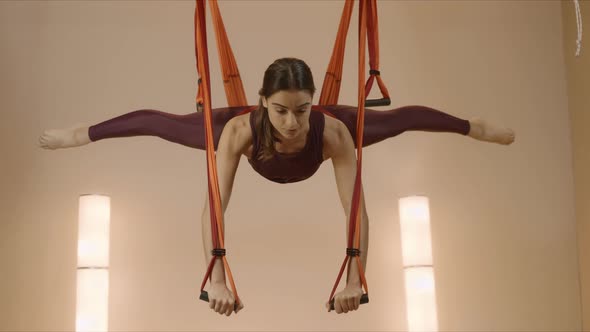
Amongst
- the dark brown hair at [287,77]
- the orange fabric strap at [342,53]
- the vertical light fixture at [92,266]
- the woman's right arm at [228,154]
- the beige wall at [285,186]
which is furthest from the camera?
the beige wall at [285,186]

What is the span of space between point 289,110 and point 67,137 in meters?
0.81

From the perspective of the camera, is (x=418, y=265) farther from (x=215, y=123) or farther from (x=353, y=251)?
(x=215, y=123)

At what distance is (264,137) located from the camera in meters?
2.08

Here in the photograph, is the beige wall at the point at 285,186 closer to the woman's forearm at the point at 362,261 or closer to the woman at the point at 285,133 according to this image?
the woman at the point at 285,133

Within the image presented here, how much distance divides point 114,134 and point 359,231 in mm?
826

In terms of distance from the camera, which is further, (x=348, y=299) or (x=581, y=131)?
(x=581, y=131)

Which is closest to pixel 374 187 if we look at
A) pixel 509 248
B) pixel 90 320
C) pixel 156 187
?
pixel 509 248

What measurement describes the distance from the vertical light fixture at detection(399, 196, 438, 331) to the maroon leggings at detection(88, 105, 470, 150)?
0.94 meters

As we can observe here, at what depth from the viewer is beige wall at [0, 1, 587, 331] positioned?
346cm

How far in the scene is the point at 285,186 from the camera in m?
3.57

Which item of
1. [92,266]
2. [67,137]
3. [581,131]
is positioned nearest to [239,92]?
[67,137]

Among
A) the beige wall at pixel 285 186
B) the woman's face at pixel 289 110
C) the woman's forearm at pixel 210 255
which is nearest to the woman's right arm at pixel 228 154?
the woman's forearm at pixel 210 255

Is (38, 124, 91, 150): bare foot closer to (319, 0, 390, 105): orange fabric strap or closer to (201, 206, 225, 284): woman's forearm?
(201, 206, 225, 284): woman's forearm

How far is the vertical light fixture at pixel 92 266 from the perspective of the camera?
3047 mm
